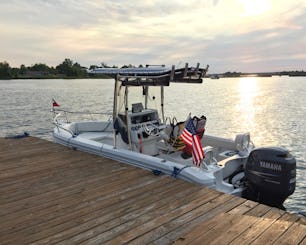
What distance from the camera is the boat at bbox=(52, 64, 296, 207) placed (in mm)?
5371

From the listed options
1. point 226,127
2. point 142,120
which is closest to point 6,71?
point 226,127

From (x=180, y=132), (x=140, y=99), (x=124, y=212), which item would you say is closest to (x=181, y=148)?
(x=180, y=132)

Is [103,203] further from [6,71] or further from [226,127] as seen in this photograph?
[6,71]

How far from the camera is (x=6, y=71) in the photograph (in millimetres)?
124438

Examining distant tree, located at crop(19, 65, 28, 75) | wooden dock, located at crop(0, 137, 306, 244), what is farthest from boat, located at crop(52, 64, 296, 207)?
distant tree, located at crop(19, 65, 28, 75)

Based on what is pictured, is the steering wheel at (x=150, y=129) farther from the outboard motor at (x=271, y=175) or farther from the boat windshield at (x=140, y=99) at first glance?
the outboard motor at (x=271, y=175)

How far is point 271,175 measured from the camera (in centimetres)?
529

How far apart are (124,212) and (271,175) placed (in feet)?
8.56

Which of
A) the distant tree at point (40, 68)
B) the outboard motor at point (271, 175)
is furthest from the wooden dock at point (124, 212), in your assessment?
the distant tree at point (40, 68)

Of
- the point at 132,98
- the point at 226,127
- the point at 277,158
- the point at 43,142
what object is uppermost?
the point at 132,98

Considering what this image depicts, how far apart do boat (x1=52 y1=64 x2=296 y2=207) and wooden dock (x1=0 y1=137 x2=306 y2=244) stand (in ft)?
1.60

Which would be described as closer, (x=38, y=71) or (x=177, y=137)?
(x=177, y=137)

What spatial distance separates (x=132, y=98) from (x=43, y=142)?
367 centimetres

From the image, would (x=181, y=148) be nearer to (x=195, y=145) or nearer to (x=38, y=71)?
(x=195, y=145)
